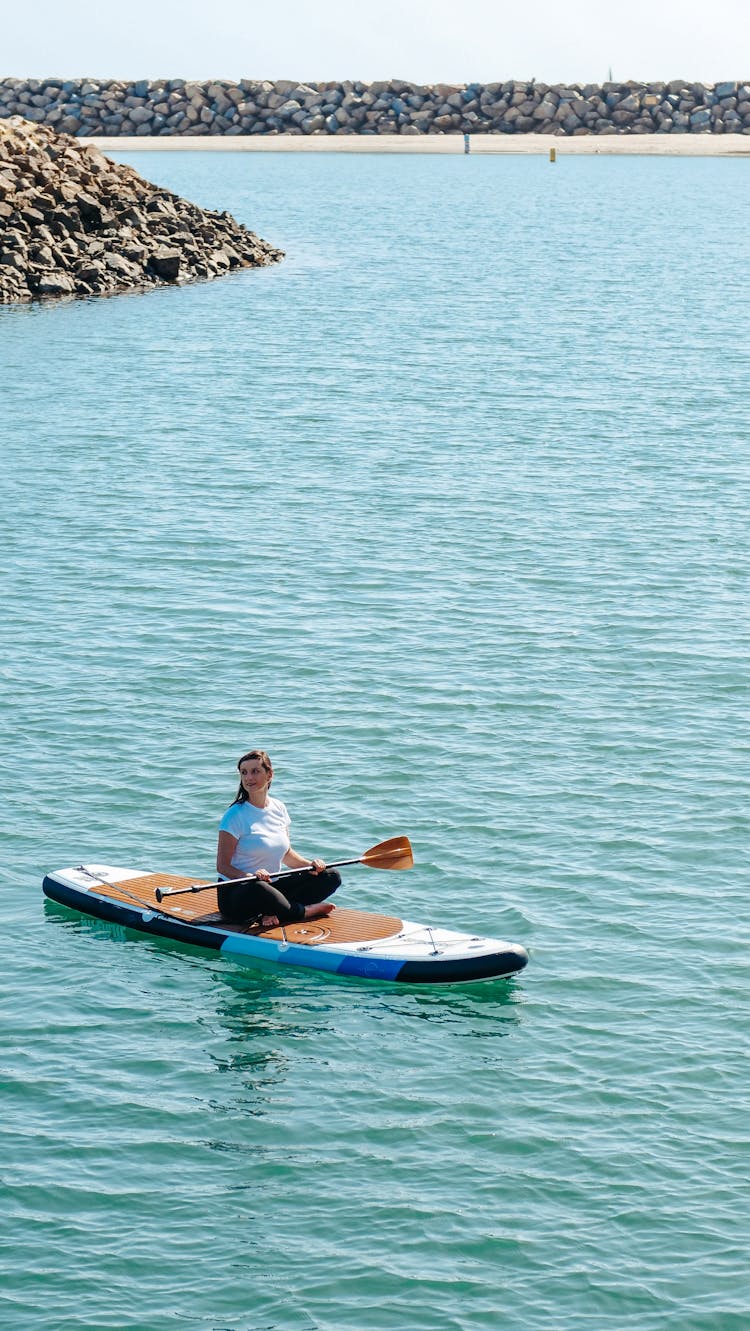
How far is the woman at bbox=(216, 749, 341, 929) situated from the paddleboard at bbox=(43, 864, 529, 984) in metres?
0.14

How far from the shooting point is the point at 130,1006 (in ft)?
52.2

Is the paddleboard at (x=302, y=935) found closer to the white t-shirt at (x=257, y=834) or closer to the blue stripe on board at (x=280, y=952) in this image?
the blue stripe on board at (x=280, y=952)

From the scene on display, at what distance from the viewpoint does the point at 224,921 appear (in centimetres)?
1684

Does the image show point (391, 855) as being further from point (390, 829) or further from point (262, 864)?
point (390, 829)

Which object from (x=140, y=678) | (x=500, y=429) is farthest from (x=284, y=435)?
(x=140, y=678)

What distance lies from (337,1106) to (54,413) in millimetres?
29812

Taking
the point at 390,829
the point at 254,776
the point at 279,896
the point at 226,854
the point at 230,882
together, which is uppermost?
A: the point at 254,776

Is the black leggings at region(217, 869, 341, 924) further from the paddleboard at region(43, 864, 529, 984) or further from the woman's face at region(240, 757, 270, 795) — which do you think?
the woman's face at region(240, 757, 270, 795)

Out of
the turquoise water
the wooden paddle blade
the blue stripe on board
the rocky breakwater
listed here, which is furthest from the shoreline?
the blue stripe on board

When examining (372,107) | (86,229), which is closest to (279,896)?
(86,229)

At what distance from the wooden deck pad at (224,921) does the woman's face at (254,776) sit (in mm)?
1405

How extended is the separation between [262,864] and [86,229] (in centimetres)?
4744

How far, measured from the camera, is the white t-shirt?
53.5 ft

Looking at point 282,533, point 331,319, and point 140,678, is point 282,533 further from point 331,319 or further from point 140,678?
point 331,319
